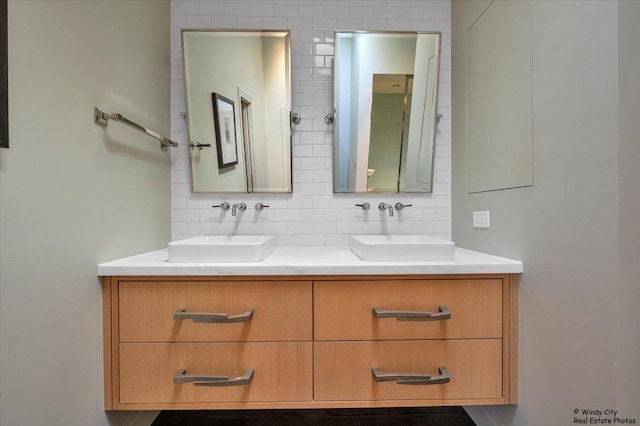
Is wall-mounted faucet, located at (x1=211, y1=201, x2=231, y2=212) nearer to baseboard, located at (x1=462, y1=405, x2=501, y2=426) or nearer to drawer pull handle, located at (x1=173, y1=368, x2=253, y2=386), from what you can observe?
drawer pull handle, located at (x1=173, y1=368, x2=253, y2=386)

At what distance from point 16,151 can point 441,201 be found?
191 cm

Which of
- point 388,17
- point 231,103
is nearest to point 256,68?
point 231,103

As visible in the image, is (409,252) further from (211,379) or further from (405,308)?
(211,379)

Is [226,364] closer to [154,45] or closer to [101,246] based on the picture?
[101,246]

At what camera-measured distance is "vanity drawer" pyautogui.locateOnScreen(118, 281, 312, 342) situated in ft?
3.77

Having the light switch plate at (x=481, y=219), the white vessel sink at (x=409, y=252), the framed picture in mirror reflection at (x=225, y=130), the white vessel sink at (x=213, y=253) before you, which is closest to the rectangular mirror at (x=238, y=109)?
the framed picture in mirror reflection at (x=225, y=130)

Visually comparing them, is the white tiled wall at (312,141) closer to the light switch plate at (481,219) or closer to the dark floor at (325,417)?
the light switch plate at (481,219)

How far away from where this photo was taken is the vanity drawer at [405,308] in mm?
1165

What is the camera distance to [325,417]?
5.31ft

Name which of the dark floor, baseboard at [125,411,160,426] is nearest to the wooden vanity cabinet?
baseboard at [125,411,160,426]

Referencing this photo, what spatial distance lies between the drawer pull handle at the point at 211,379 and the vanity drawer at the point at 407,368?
271mm

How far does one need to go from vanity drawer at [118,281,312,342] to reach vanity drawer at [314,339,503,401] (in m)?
0.16

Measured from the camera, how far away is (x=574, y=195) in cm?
Answer: 95

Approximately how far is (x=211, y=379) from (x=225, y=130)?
1.30 metres
